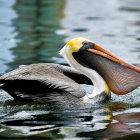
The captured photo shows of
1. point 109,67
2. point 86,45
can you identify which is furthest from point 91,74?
point 86,45

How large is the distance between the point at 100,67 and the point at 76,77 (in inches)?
17.0

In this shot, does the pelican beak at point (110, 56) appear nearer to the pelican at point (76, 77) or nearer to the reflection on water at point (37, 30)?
the pelican at point (76, 77)

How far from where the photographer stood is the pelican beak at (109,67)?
20.4ft

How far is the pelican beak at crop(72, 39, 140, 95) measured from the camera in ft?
20.4

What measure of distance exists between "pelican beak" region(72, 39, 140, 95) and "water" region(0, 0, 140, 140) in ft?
0.88

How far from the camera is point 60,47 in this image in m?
10.8

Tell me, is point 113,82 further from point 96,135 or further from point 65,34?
point 65,34

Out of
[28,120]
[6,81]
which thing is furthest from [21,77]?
[28,120]

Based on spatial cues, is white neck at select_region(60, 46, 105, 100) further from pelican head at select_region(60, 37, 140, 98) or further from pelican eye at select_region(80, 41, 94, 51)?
pelican eye at select_region(80, 41, 94, 51)

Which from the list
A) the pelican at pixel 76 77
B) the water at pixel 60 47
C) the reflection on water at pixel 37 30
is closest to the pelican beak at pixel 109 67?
the pelican at pixel 76 77

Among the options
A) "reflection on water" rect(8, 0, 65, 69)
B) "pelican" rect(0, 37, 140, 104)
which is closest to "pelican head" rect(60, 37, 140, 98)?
"pelican" rect(0, 37, 140, 104)

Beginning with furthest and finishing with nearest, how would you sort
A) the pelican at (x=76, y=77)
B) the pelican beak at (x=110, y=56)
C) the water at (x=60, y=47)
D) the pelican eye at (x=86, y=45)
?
the pelican eye at (x=86, y=45) < the pelican beak at (x=110, y=56) < the pelican at (x=76, y=77) < the water at (x=60, y=47)

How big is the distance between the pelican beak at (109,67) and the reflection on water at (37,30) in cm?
267

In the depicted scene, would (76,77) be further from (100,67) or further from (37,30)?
(37,30)
